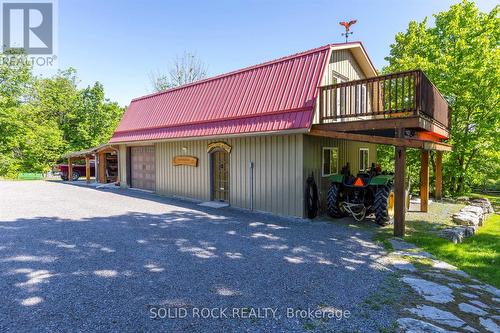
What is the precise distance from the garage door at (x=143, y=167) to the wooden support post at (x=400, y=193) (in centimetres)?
1184

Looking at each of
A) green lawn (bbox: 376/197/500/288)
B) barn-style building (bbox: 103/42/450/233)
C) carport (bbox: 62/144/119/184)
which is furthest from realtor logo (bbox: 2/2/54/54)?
green lawn (bbox: 376/197/500/288)

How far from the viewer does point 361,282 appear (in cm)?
427

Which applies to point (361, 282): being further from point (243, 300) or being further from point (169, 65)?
point (169, 65)

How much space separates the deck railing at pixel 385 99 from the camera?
6.70m

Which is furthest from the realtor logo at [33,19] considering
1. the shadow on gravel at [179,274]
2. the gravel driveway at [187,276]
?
the shadow on gravel at [179,274]

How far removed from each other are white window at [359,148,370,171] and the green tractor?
132 inches

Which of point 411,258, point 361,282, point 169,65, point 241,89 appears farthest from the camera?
point 169,65

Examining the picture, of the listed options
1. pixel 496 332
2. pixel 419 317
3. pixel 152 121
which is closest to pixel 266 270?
pixel 419 317

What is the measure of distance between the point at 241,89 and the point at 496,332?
9524mm

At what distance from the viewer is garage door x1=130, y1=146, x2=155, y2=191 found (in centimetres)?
1503

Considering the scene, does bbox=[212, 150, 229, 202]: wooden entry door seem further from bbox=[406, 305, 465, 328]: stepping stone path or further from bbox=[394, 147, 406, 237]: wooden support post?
bbox=[406, 305, 465, 328]: stepping stone path

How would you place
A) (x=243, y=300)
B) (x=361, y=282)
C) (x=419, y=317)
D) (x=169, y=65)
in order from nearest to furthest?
(x=419, y=317) → (x=243, y=300) → (x=361, y=282) → (x=169, y=65)

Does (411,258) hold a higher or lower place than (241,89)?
lower

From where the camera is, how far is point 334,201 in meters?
8.55
